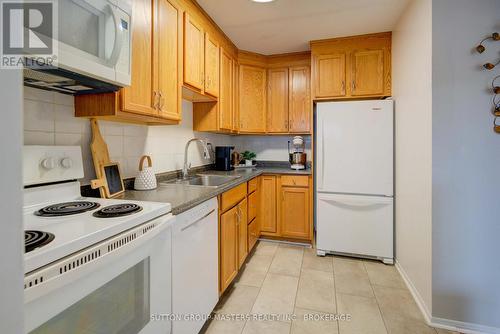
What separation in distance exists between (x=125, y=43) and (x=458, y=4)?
199 centimetres

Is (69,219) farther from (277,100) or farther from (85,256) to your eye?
(277,100)

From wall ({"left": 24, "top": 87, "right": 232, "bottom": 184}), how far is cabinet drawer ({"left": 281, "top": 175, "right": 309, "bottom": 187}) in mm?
1044

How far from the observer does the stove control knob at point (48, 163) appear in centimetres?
112

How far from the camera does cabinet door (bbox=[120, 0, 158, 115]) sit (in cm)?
131

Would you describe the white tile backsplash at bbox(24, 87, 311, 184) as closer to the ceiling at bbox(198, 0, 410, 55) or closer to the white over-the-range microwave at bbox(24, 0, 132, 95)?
the white over-the-range microwave at bbox(24, 0, 132, 95)

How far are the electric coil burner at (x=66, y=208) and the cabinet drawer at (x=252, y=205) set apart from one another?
1.57m

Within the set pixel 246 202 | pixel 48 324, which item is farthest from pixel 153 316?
pixel 246 202

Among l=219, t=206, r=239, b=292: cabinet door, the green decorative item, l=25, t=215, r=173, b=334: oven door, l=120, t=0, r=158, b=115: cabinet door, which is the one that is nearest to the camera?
l=25, t=215, r=173, b=334: oven door

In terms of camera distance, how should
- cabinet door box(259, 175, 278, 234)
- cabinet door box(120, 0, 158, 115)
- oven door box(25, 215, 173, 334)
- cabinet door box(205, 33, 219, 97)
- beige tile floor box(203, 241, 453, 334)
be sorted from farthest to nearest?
cabinet door box(259, 175, 278, 234), cabinet door box(205, 33, 219, 97), beige tile floor box(203, 241, 453, 334), cabinet door box(120, 0, 158, 115), oven door box(25, 215, 173, 334)

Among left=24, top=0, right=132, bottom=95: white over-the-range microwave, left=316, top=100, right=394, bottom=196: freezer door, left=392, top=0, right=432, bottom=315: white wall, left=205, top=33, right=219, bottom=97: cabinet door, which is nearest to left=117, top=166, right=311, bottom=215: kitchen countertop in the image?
left=24, top=0, right=132, bottom=95: white over-the-range microwave

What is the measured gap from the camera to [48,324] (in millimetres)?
660

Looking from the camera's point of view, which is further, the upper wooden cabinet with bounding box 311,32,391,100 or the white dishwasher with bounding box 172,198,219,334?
the upper wooden cabinet with bounding box 311,32,391,100

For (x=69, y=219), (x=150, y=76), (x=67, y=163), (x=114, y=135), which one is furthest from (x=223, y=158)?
(x=69, y=219)

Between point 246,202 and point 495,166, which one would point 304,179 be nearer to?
point 246,202
